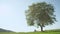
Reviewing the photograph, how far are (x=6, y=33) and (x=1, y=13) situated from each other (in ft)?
3.31

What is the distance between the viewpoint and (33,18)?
1206 cm

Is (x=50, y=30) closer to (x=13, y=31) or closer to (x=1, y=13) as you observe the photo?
(x=13, y=31)

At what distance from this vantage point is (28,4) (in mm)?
9742

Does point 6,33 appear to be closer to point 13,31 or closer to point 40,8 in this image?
point 13,31

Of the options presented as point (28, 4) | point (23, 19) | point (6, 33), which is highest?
point (28, 4)

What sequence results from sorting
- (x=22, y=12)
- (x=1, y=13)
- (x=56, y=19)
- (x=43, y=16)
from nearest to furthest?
(x=1, y=13)
(x=22, y=12)
(x=56, y=19)
(x=43, y=16)

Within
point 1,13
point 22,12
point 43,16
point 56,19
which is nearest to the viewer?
point 1,13

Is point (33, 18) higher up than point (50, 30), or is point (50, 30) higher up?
point (33, 18)

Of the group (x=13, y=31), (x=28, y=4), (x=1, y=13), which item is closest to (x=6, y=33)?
(x=13, y=31)

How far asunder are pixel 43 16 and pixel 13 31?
2.58 metres

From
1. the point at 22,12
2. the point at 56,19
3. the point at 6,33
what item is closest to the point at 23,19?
the point at 22,12

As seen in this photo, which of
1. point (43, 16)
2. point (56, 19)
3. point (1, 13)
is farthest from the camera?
point (43, 16)

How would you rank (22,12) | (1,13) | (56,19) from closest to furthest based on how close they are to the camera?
(1,13) < (22,12) < (56,19)

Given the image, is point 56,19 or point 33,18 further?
point 33,18
